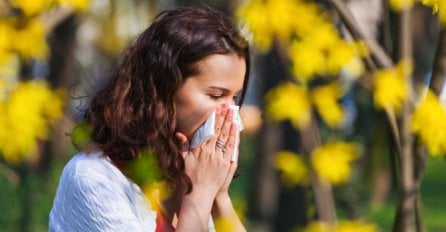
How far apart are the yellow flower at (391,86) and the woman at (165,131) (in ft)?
2.39

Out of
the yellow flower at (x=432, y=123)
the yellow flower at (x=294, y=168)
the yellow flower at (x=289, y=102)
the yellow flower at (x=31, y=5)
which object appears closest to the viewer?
the yellow flower at (x=31, y=5)

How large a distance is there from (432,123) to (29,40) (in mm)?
1146

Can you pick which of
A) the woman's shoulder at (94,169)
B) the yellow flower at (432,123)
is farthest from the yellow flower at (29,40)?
the yellow flower at (432,123)

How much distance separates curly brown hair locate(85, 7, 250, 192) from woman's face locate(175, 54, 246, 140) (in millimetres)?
19

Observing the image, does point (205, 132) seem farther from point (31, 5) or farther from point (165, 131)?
point (31, 5)

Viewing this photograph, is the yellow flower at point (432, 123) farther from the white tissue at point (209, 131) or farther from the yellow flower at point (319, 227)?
the white tissue at point (209, 131)

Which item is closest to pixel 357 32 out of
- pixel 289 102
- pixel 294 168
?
pixel 289 102

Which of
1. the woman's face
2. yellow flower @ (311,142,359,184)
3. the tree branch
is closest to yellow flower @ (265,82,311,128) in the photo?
yellow flower @ (311,142,359,184)

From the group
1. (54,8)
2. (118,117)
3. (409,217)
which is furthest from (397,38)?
(118,117)

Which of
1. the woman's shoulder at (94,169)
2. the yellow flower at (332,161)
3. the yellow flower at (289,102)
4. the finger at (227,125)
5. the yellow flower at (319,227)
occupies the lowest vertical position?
the yellow flower at (319,227)

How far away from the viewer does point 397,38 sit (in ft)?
12.5

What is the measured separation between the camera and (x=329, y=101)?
3.46 metres

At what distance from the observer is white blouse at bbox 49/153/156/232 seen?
8.60 feet

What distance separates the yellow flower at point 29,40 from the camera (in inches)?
123
